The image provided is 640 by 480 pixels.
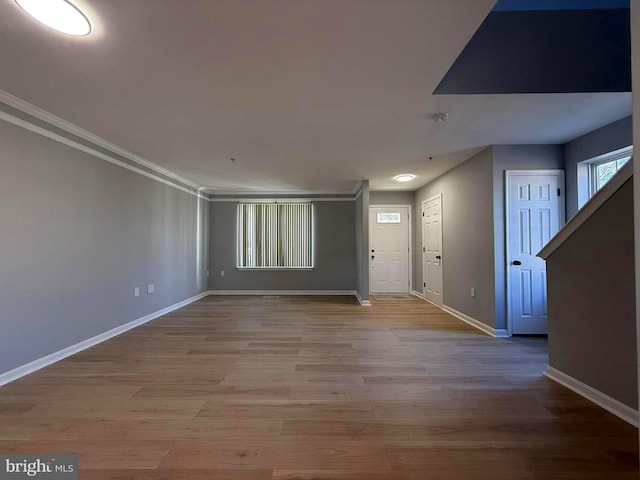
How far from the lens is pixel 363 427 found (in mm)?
1808

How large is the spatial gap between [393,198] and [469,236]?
2860 millimetres

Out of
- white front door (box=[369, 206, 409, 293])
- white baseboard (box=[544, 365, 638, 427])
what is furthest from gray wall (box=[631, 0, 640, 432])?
white front door (box=[369, 206, 409, 293])

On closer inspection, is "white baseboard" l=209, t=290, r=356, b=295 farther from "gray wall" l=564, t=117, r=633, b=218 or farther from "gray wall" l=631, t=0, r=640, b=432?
"gray wall" l=631, t=0, r=640, b=432

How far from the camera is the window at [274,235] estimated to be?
6.84 metres

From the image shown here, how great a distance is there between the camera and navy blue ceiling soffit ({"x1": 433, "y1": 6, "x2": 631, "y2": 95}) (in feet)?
8.00

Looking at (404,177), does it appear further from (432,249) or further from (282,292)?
(282,292)

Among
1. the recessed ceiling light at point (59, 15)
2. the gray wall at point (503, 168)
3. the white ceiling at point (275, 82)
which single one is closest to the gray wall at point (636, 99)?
the white ceiling at point (275, 82)

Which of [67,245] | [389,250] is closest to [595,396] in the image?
[67,245]

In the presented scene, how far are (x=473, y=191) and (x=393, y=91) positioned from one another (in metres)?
2.43

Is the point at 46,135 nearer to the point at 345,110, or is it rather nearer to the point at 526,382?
the point at 345,110

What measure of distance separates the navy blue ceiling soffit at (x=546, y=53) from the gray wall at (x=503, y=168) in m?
1.26

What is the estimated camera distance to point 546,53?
2.50 m

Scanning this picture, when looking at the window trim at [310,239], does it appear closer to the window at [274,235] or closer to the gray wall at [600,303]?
the window at [274,235]

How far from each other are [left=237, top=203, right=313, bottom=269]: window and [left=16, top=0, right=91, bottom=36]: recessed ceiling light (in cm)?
518
